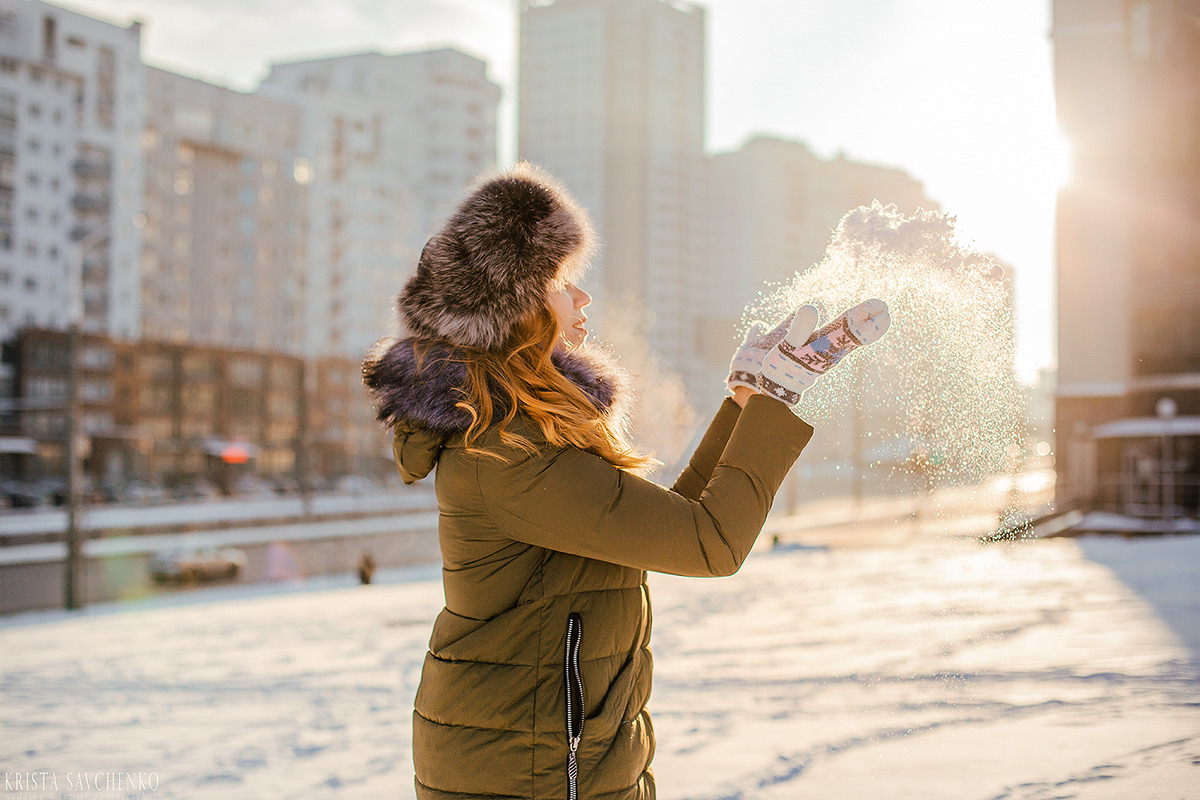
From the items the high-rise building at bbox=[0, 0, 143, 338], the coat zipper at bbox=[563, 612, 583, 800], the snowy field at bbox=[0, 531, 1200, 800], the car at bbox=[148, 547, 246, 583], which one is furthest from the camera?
the high-rise building at bbox=[0, 0, 143, 338]

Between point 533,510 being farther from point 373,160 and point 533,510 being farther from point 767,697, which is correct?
point 373,160

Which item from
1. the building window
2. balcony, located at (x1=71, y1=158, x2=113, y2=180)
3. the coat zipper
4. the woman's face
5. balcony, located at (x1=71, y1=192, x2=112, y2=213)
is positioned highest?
the building window

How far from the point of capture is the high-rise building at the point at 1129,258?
2252 cm

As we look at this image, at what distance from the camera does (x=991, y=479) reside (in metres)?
3.34

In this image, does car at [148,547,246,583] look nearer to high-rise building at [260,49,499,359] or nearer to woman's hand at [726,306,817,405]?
woman's hand at [726,306,817,405]

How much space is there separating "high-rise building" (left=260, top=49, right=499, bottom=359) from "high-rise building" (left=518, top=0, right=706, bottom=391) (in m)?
20.0

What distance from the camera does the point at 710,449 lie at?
81.9 inches

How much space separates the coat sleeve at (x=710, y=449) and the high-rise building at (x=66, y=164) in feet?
179

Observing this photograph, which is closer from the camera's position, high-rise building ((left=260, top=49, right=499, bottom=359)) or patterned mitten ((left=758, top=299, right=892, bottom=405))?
patterned mitten ((left=758, top=299, right=892, bottom=405))

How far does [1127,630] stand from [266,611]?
1103 cm

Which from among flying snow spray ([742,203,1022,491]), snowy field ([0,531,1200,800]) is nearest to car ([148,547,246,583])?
snowy field ([0,531,1200,800])

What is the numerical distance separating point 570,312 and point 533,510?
525 millimetres

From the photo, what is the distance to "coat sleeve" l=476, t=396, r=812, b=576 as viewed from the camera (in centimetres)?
162

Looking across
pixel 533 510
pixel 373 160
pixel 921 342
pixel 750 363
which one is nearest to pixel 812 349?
pixel 750 363
